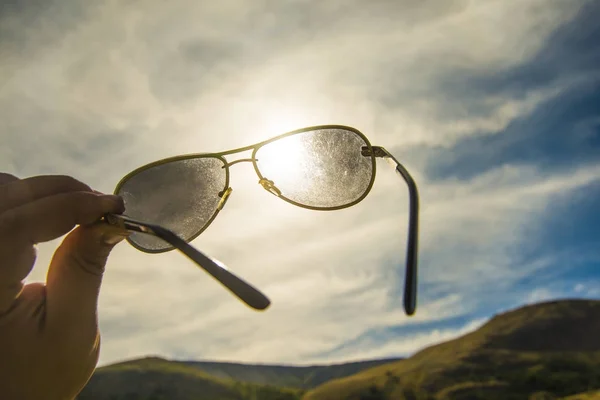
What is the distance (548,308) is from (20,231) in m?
133

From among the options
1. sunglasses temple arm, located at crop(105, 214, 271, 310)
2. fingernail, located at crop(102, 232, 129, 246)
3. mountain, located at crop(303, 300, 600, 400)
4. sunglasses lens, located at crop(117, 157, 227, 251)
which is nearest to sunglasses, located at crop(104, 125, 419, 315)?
sunglasses lens, located at crop(117, 157, 227, 251)

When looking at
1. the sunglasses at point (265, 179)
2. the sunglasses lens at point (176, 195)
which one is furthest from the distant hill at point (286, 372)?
the sunglasses lens at point (176, 195)

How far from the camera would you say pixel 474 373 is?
309 ft

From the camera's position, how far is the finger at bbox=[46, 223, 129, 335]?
99 centimetres

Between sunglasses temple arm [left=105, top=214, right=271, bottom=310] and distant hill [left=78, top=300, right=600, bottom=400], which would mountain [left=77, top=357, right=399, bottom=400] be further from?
sunglasses temple arm [left=105, top=214, right=271, bottom=310]

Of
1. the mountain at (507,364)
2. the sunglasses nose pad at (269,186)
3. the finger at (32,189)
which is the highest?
the mountain at (507,364)

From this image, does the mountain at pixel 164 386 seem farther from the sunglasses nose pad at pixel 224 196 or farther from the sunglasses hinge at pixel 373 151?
the sunglasses hinge at pixel 373 151

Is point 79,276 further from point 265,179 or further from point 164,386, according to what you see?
point 164,386

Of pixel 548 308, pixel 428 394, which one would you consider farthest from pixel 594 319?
pixel 428 394

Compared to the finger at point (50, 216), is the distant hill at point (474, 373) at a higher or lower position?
higher

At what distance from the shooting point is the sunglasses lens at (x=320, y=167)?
1.75 metres

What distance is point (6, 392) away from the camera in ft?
2.97

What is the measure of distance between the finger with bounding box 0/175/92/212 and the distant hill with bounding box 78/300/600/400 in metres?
95.9

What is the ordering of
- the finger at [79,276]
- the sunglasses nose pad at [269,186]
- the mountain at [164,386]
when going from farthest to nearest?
the mountain at [164,386], the sunglasses nose pad at [269,186], the finger at [79,276]
